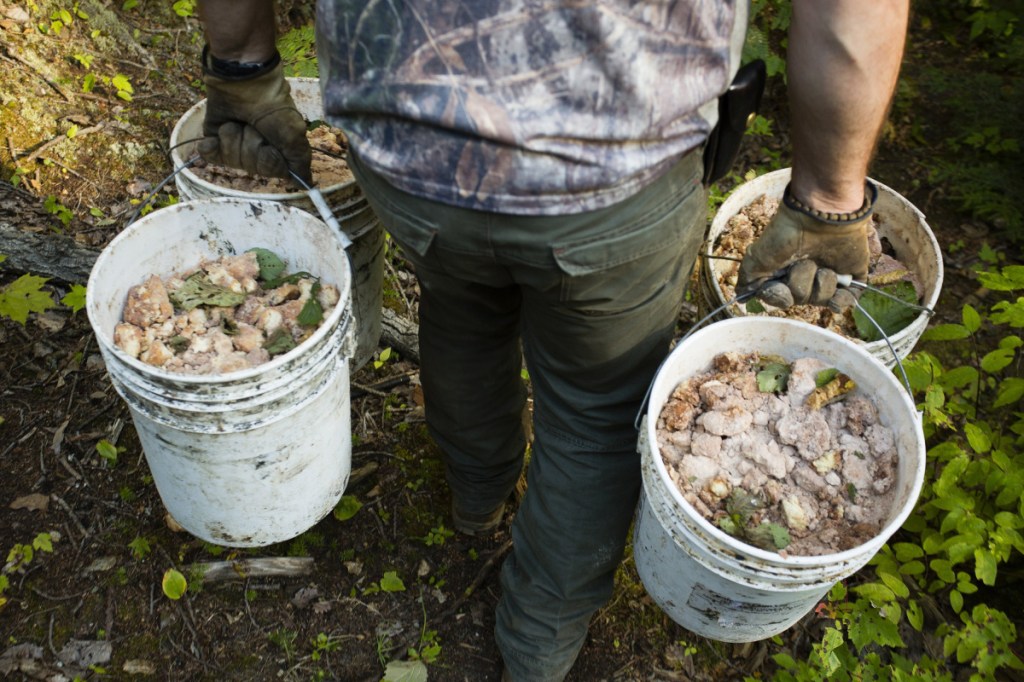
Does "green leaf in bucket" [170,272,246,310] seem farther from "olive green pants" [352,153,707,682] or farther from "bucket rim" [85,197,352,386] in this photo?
"olive green pants" [352,153,707,682]

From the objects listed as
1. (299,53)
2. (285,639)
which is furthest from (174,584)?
(299,53)

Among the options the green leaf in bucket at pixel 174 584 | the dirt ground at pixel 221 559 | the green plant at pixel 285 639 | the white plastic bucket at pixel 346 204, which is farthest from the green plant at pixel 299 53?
the green plant at pixel 285 639

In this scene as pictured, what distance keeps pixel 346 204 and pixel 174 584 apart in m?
1.36

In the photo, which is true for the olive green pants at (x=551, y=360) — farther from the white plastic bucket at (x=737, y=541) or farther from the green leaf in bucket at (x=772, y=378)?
the green leaf in bucket at (x=772, y=378)

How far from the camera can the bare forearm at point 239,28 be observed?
2.21m

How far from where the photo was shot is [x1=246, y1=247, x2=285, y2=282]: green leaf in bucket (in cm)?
250

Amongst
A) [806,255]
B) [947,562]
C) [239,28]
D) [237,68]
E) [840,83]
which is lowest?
[947,562]

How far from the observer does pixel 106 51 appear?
404 cm

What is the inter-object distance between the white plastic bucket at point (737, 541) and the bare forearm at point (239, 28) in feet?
4.87

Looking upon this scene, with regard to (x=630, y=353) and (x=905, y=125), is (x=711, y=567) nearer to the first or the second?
(x=630, y=353)

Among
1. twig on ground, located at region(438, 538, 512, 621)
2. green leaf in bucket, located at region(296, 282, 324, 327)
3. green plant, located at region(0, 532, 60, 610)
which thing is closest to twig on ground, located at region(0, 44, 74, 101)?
green plant, located at region(0, 532, 60, 610)

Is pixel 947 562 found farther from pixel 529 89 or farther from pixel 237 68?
pixel 237 68

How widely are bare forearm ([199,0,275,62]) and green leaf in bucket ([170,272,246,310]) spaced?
665mm

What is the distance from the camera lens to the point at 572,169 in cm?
156
